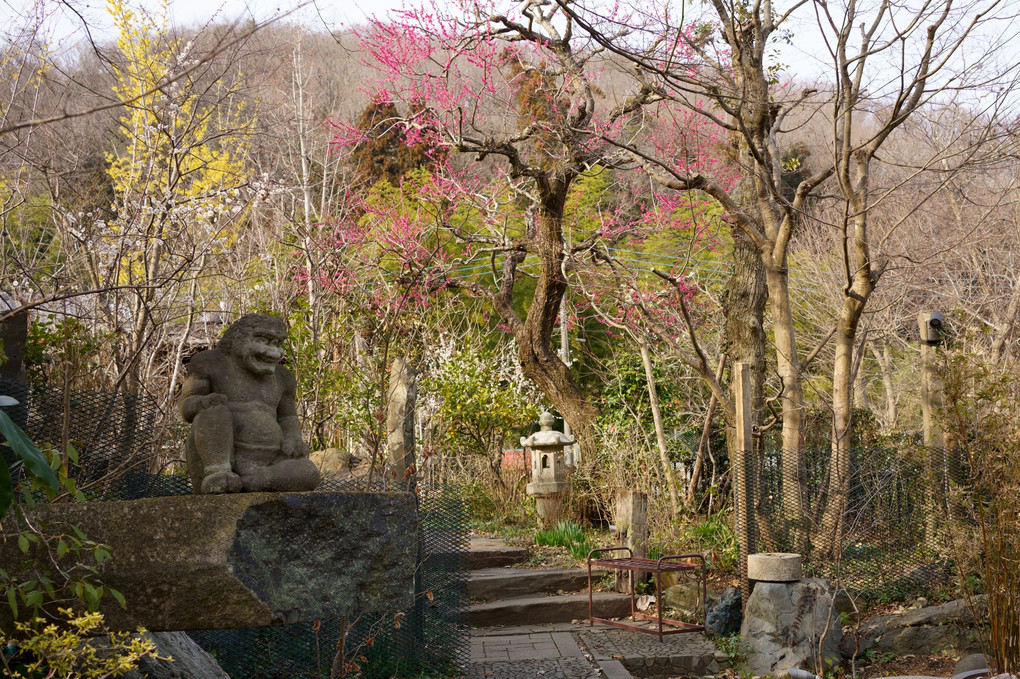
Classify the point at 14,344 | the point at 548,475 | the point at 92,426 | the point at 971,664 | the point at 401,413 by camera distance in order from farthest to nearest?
the point at 548,475 → the point at 401,413 → the point at 971,664 → the point at 14,344 → the point at 92,426

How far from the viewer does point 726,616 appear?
22.9ft

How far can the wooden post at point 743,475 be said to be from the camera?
7.44 metres

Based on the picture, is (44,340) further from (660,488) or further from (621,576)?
(660,488)

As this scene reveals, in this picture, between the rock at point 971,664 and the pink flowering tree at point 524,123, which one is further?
the pink flowering tree at point 524,123

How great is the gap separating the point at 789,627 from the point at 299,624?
350 centimetres

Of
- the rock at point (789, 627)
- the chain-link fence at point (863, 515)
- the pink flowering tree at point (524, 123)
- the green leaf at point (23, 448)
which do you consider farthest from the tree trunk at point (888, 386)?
the green leaf at point (23, 448)

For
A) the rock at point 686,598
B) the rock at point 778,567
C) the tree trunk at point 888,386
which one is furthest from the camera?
the tree trunk at point 888,386

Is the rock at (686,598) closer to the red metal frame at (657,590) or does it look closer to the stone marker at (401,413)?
the red metal frame at (657,590)

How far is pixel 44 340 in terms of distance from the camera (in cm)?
664

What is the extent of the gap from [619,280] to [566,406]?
2.66m

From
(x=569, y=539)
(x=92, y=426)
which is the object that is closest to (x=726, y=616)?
(x=569, y=539)

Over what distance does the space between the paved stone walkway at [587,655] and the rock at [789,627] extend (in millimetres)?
323

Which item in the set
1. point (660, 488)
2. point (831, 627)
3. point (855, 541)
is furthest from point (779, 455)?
point (660, 488)

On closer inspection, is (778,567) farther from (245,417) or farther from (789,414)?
(245,417)
